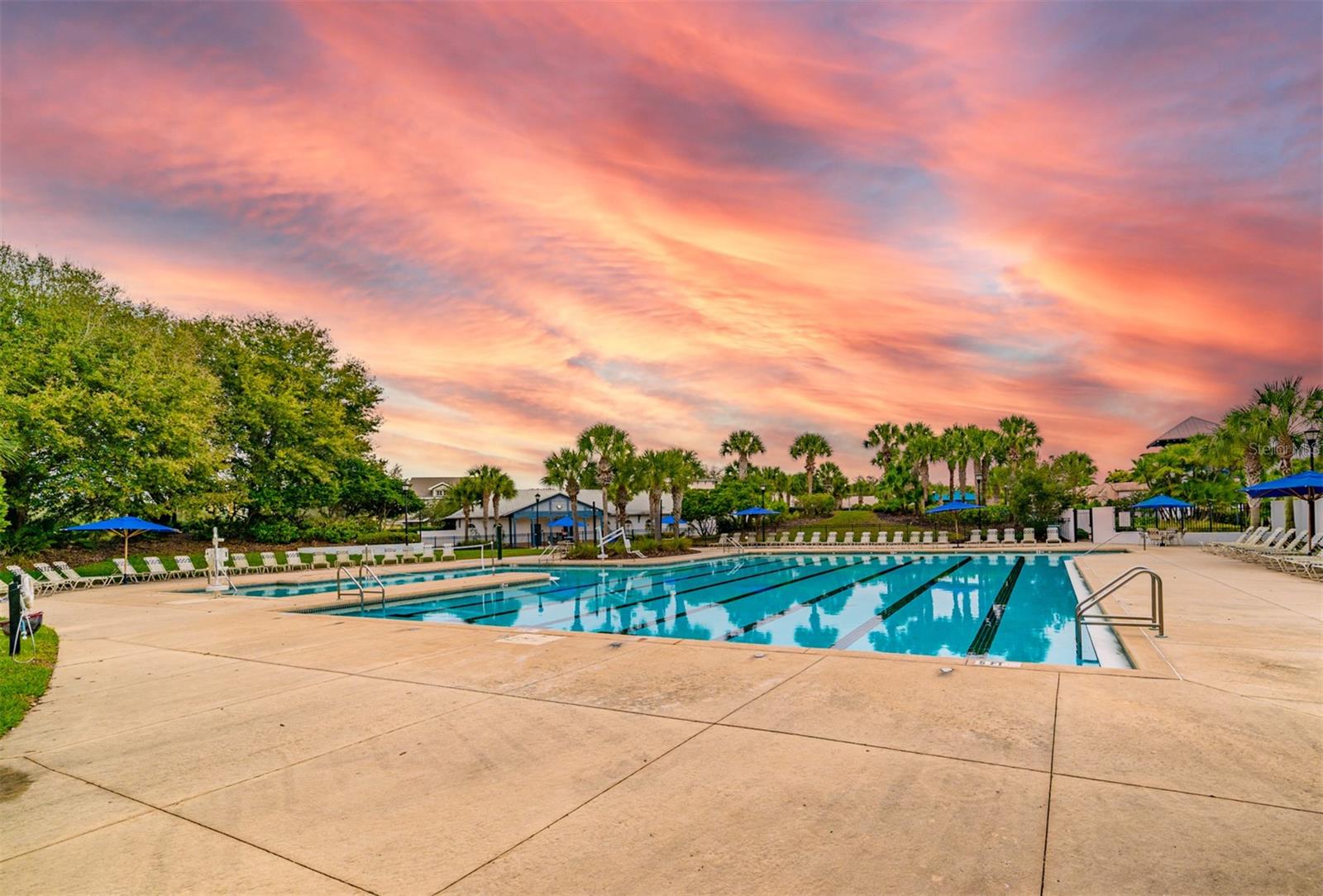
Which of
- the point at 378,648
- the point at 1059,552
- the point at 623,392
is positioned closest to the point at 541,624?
the point at 378,648

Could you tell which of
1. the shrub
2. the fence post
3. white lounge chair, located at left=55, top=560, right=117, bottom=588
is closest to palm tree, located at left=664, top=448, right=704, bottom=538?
the shrub

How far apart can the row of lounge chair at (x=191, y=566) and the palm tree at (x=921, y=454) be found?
37722 millimetres

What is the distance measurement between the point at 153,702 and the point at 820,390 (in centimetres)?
2651

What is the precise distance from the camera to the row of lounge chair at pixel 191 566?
18.2 metres

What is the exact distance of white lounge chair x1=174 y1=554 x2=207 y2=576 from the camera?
21.1m

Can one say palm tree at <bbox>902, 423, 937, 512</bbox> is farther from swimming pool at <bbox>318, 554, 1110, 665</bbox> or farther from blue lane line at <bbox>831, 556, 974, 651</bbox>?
blue lane line at <bbox>831, 556, 974, 651</bbox>

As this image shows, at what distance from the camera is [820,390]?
29.3 m

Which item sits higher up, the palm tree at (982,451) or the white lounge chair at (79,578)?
the palm tree at (982,451)

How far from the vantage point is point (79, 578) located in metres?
18.6

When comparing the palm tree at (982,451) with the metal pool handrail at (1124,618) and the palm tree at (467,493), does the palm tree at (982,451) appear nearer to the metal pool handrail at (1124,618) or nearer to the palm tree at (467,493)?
the palm tree at (467,493)

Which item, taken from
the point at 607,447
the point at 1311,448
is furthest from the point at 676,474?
the point at 1311,448

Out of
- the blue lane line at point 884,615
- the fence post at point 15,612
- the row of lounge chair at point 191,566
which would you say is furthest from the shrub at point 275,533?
the blue lane line at point 884,615

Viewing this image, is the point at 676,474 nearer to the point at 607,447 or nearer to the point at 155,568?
the point at 607,447

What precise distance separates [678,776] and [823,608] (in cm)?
1119
